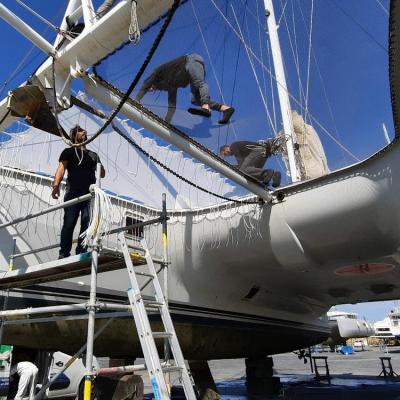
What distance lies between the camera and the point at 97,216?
423cm

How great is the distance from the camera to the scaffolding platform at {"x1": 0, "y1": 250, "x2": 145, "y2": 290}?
14.4 ft

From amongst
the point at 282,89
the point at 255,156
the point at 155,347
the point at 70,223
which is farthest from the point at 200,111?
the point at 282,89

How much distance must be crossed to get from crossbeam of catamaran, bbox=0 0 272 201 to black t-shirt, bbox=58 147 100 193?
115 cm

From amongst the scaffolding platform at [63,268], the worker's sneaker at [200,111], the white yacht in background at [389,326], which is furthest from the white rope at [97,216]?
the white yacht in background at [389,326]

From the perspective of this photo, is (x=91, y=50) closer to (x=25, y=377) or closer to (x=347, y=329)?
(x=25, y=377)

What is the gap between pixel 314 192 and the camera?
20.4 ft

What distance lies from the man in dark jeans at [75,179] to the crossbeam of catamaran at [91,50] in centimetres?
88

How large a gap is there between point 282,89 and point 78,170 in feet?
12.4

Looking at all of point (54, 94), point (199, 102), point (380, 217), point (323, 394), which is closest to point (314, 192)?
point (380, 217)

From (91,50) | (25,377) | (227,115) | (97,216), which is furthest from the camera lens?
(25,377)

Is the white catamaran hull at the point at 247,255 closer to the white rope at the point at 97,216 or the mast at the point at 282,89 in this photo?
the mast at the point at 282,89

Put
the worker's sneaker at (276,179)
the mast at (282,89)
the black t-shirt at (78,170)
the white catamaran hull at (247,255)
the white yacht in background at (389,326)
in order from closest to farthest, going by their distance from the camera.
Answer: the black t-shirt at (78,170) < the white catamaran hull at (247,255) < the worker's sneaker at (276,179) < the mast at (282,89) < the white yacht in background at (389,326)

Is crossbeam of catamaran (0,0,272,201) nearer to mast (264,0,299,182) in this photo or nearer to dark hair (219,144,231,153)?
dark hair (219,144,231,153)

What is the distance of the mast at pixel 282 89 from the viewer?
6559 mm
